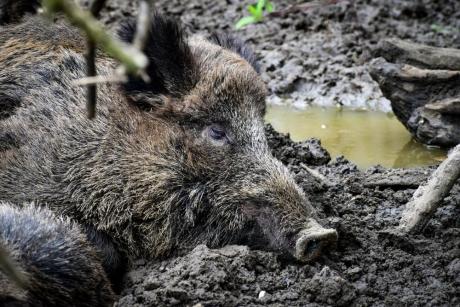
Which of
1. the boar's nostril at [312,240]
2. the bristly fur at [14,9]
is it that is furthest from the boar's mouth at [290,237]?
the bristly fur at [14,9]

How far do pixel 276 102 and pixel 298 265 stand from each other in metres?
4.87

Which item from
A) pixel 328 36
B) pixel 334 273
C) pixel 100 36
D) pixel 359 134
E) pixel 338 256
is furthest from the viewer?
pixel 328 36

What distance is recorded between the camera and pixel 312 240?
173 inches

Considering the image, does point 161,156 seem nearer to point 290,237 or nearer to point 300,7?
point 290,237

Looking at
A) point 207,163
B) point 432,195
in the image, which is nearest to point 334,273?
point 432,195

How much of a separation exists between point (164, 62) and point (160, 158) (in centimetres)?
59

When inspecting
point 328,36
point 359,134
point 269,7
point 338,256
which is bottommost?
point 359,134

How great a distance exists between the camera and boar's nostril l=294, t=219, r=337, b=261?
4371mm

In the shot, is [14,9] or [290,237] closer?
[290,237]

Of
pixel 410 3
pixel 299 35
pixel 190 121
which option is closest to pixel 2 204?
pixel 190 121

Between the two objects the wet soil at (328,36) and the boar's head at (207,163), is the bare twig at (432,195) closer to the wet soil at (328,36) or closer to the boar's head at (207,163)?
the boar's head at (207,163)

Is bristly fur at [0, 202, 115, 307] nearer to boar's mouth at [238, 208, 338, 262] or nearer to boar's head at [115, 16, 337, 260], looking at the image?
boar's head at [115, 16, 337, 260]

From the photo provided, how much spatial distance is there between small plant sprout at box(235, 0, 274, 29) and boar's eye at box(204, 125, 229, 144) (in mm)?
4876

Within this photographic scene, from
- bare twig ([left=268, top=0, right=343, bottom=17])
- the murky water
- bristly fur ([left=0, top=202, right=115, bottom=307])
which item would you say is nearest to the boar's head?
bristly fur ([left=0, top=202, right=115, bottom=307])
